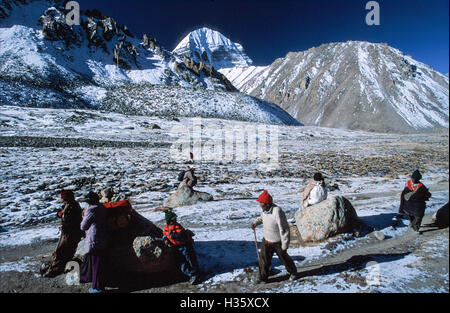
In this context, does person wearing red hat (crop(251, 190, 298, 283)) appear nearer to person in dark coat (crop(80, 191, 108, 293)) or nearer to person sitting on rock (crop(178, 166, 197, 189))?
person in dark coat (crop(80, 191, 108, 293))

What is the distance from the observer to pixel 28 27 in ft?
186

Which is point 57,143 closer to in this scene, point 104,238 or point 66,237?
point 66,237

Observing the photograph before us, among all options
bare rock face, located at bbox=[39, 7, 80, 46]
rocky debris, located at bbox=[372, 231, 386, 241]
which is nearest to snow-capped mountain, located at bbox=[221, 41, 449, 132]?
bare rock face, located at bbox=[39, 7, 80, 46]

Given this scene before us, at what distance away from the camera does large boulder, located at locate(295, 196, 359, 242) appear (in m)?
5.78

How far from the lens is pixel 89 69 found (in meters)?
58.5

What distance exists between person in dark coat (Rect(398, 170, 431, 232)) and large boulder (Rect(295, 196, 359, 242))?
1.43m

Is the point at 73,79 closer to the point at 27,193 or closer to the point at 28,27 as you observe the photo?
the point at 28,27

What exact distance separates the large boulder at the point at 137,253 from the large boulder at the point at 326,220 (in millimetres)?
3361

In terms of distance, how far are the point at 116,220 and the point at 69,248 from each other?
1.31m

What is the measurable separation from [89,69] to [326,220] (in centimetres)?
6866
